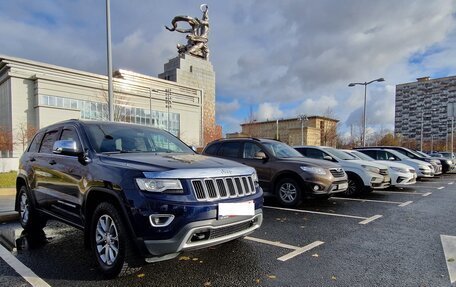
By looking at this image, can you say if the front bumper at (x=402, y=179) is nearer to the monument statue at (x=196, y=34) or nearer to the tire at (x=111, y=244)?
the tire at (x=111, y=244)

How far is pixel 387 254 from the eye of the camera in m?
4.42

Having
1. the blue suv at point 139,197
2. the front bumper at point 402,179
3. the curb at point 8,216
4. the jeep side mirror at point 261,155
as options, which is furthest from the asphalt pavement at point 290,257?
the front bumper at point 402,179

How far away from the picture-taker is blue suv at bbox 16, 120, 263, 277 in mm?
3258

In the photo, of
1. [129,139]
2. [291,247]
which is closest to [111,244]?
[129,139]

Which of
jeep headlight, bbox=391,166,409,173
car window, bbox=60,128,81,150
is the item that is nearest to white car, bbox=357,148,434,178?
jeep headlight, bbox=391,166,409,173

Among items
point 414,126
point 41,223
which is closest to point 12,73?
point 41,223

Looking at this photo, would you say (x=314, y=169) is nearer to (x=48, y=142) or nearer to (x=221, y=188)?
(x=221, y=188)

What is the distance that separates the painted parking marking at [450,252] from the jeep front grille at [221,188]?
99.7 inches

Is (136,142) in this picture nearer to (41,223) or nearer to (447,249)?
(41,223)

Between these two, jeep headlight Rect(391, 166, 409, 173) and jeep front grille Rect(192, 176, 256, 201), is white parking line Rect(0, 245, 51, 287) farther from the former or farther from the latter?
jeep headlight Rect(391, 166, 409, 173)

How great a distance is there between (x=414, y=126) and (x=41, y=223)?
8747 cm

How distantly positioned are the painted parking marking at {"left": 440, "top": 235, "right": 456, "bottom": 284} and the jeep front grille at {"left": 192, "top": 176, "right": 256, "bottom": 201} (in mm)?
2533

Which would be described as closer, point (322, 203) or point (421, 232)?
point (421, 232)

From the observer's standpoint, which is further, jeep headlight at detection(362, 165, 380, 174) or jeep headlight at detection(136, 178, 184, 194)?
jeep headlight at detection(362, 165, 380, 174)
